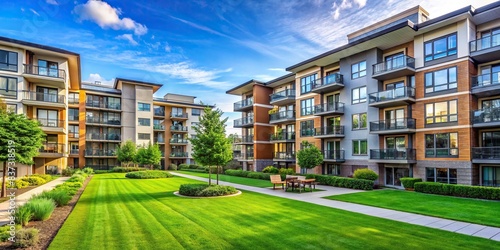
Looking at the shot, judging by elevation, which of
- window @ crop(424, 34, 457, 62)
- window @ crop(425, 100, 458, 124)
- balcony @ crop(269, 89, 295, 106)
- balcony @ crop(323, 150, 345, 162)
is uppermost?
window @ crop(424, 34, 457, 62)

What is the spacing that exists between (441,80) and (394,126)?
4741mm

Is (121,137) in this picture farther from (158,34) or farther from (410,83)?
(410,83)

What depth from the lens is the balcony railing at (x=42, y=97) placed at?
1110 inches

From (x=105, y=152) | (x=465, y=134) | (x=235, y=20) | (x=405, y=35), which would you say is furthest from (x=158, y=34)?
(x=105, y=152)

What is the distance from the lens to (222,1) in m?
16.7

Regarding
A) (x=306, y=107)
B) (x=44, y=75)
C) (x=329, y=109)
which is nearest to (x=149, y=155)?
(x=44, y=75)

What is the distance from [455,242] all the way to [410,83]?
18.2m

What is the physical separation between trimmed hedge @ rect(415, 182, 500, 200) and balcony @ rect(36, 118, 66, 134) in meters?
34.8

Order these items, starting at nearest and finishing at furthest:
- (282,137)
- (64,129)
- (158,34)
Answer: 1. (158,34)
2. (64,129)
3. (282,137)

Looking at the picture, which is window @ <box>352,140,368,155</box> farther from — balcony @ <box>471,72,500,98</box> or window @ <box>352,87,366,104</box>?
balcony @ <box>471,72,500,98</box>

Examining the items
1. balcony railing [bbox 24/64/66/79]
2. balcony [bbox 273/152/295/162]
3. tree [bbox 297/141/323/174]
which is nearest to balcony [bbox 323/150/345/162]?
tree [bbox 297/141/323/174]

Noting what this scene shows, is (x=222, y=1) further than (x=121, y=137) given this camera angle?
No

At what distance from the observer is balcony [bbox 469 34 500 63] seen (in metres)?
18.1

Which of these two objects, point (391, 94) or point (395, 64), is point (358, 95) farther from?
point (395, 64)
